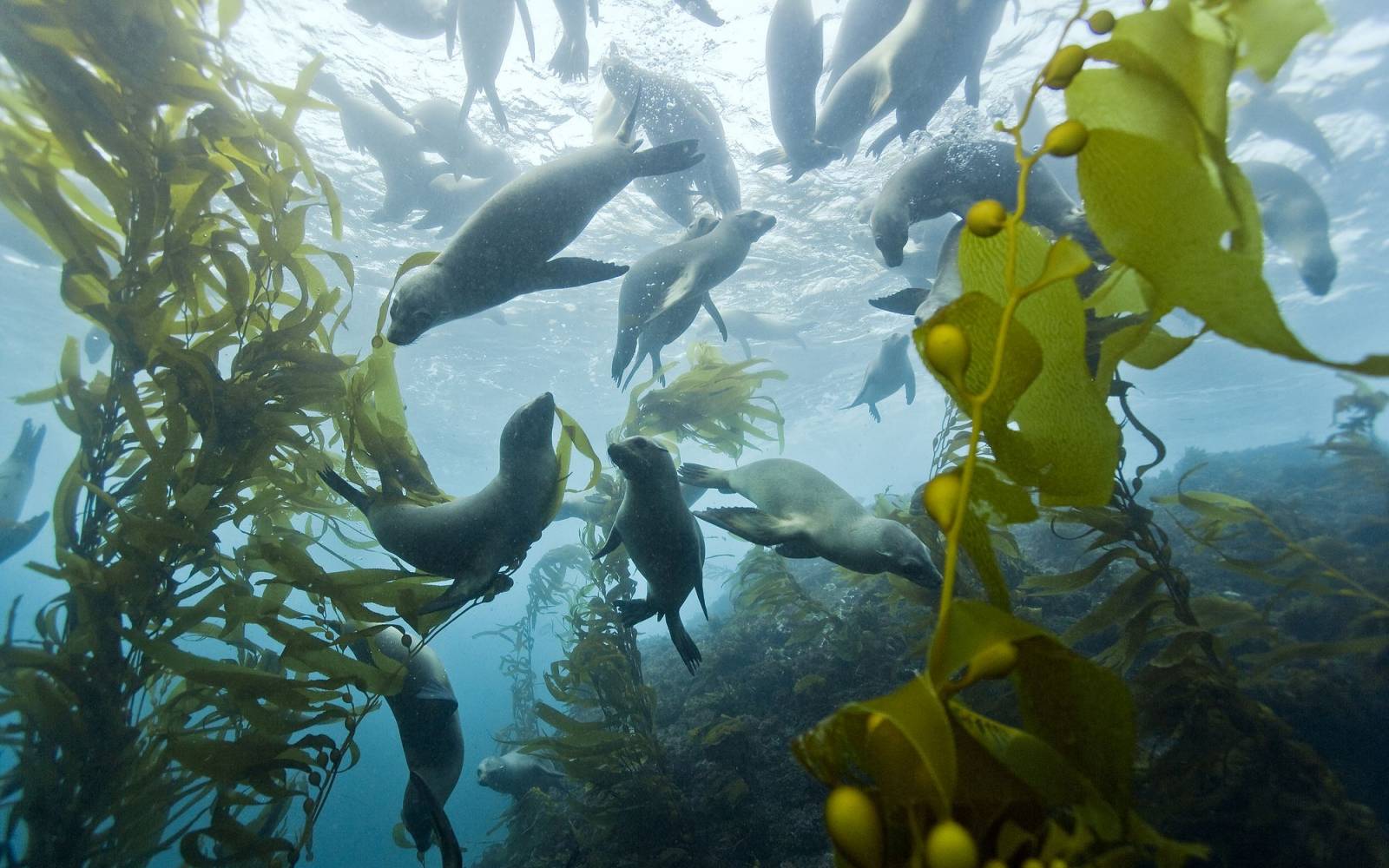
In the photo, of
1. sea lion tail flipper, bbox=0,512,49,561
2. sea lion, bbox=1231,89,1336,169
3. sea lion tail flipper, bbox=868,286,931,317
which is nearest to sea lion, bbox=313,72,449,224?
sea lion tail flipper, bbox=0,512,49,561

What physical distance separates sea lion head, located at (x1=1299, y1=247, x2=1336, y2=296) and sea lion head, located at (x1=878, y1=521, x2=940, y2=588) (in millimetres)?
10333

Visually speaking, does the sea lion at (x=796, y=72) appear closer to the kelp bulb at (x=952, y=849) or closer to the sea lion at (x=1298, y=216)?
the kelp bulb at (x=952, y=849)

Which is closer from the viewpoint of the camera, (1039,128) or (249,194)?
(249,194)

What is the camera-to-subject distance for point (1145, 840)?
851mm

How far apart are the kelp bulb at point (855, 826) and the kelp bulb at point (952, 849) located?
0.07 meters

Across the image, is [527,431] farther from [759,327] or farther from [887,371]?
[759,327]

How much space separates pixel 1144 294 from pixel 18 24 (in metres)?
5.00

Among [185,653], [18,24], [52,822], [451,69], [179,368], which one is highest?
[451,69]

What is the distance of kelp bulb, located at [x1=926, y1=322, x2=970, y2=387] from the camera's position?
2.50 ft

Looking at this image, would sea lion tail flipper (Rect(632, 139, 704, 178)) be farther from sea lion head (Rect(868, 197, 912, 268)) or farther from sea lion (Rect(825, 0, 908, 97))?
sea lion (Rect(825, 0, 908, 97))

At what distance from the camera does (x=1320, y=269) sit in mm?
8031

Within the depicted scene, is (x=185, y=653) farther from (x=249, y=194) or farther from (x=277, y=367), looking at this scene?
(x=249, y=194)

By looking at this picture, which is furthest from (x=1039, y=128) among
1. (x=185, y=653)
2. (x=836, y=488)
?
(x=185, y=653)

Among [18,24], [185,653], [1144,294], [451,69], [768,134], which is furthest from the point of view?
[768,134]
